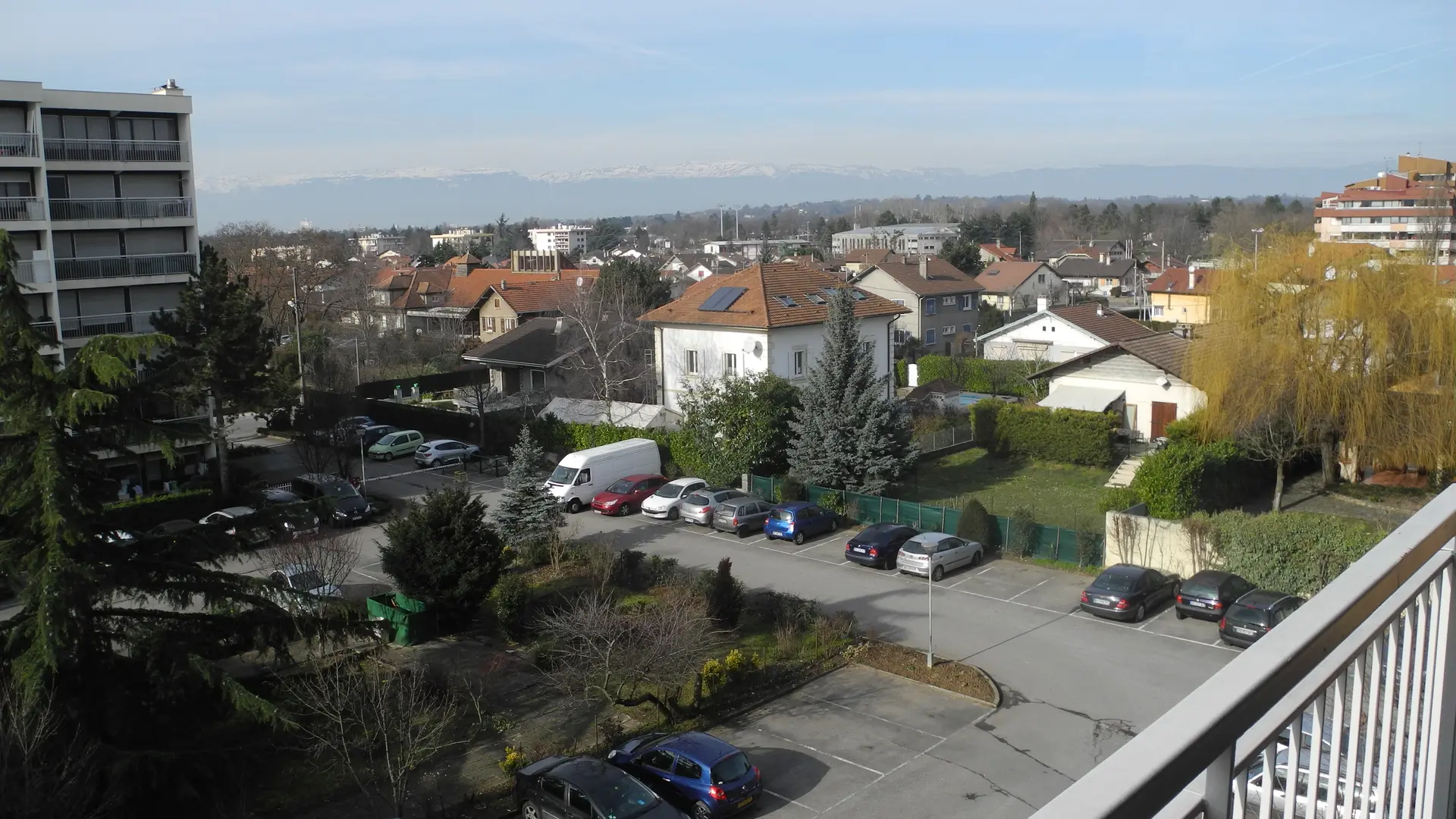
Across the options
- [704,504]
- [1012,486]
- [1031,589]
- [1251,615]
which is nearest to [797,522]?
[704,504]

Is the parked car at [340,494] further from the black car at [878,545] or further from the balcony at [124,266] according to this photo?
the black car at [878,545]

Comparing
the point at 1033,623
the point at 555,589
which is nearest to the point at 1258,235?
the point at 1033,623

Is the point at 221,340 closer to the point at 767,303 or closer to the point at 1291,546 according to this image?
the point at 767,303

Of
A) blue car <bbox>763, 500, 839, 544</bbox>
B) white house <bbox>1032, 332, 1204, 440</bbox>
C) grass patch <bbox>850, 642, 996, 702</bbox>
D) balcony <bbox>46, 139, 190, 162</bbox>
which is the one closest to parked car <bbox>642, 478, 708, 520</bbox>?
blue car <bbox>763, 500, 839, 544</bbox>

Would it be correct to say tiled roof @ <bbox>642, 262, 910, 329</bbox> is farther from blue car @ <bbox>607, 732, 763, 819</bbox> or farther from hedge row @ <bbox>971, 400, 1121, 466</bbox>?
blue car @ <bbox>607, 732, 763, 819</bbox>

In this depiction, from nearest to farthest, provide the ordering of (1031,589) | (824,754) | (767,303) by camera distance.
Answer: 1. (824,754)
2. (1031,589)
3. (767,303)

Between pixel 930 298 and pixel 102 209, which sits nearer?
pixel 102 209
